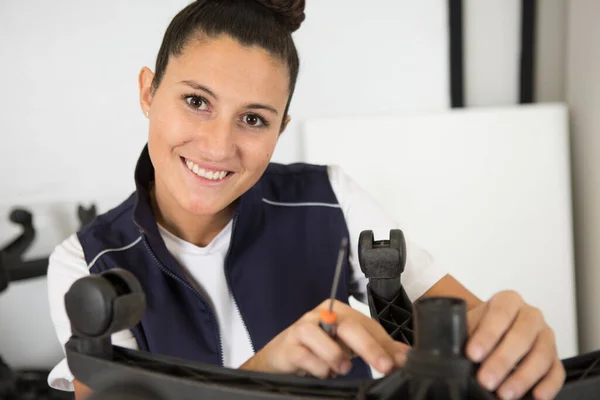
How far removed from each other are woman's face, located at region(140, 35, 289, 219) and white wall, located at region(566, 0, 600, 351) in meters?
1.18

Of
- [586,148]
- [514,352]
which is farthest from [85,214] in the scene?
[514,352]

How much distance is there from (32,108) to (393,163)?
118cm

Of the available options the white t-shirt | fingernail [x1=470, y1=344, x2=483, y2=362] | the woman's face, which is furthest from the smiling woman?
fingernail [x1=470, y1=344, x2=483, y2=362]

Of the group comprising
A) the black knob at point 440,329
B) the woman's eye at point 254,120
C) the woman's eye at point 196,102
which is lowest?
the black knob at point 440,329

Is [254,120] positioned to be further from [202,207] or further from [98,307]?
[98,307]

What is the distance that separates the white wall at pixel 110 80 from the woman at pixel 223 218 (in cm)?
93

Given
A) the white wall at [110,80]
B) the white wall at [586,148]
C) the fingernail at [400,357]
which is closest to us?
the fingernail at [400,357]

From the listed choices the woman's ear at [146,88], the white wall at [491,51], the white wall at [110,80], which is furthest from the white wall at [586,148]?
the woman's ear at [146,88]

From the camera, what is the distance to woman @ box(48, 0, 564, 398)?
1.18 metres

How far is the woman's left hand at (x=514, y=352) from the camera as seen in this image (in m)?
0.56

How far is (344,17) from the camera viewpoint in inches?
88.9

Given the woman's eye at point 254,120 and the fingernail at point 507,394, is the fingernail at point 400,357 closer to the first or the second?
the fingernail at point 507,394

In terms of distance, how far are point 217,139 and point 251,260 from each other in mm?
289

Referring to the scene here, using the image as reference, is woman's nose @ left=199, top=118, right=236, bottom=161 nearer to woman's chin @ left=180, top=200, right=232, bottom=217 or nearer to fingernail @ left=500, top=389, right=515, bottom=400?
woman's chin @ left=180, top=200, right=232, bottom=217
